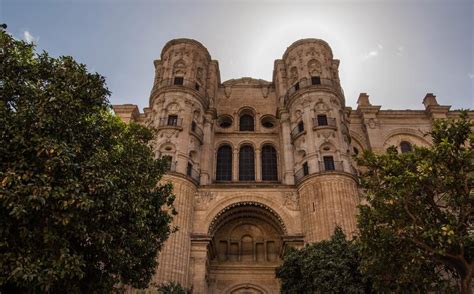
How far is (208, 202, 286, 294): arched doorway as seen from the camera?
21.6 metres

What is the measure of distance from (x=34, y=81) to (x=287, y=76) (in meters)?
21.8

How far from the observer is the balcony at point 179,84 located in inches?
1016

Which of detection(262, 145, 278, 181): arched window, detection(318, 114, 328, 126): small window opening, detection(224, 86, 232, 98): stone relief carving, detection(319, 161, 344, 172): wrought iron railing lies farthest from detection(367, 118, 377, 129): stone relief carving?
detection(224, 86, 232, 98): stone relief carving

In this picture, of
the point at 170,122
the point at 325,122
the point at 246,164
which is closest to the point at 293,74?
the point at 325,122

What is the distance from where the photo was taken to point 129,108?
2770 centimetres

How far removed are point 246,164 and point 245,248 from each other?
5981 millimetres

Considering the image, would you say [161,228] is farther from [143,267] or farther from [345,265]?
[345,265]

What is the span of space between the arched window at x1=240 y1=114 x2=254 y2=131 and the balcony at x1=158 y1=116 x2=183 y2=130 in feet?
19.6

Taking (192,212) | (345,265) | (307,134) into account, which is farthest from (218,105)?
(345,265)

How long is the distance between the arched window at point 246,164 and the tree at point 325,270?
385 inches

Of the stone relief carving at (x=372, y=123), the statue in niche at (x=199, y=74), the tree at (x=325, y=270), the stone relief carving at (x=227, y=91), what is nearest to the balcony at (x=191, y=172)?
the statue in niche at (x=199, y=74)

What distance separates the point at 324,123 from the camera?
2397 cm

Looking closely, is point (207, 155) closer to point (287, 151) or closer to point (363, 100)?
point (287, 151)

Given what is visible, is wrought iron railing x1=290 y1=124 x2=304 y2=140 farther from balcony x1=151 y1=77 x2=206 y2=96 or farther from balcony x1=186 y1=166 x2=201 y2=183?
balcony x1=151 y1=77 x2=206 y2=96
